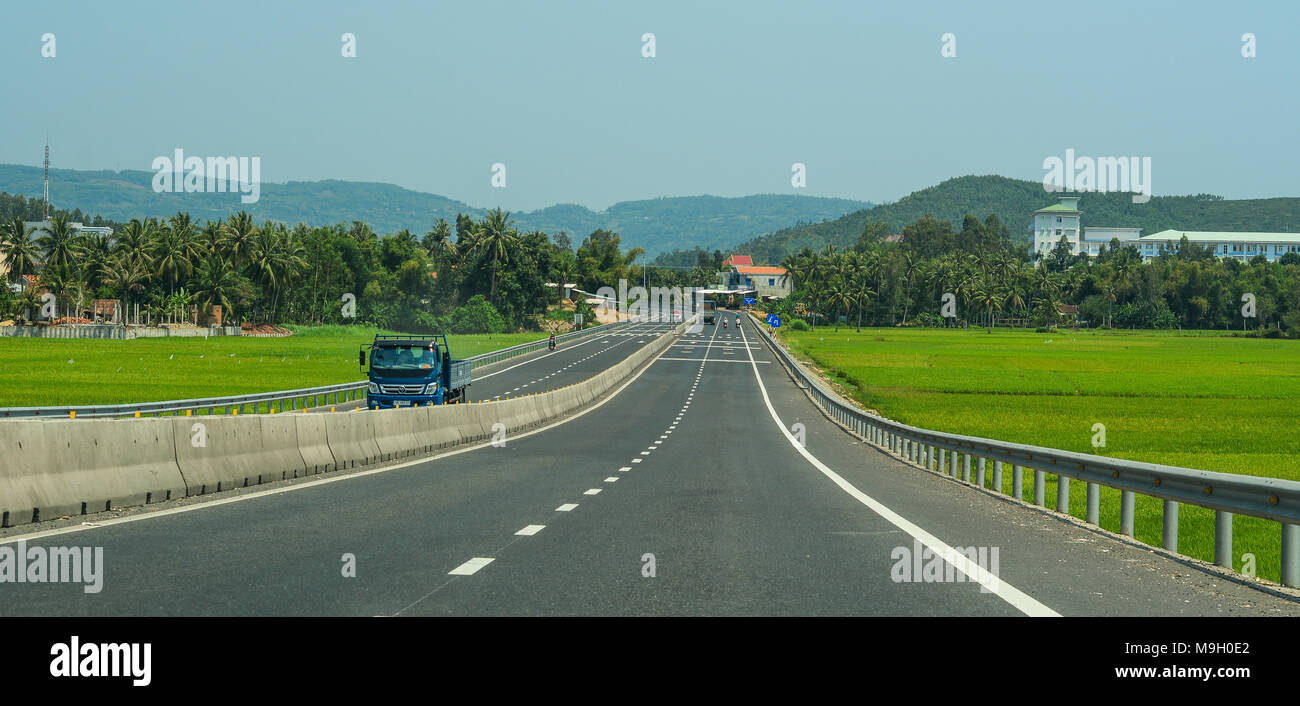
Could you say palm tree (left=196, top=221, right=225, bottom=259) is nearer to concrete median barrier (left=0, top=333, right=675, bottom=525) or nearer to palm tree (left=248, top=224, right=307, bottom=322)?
palm tree (left=248, top=224, right=307, bottom=322)

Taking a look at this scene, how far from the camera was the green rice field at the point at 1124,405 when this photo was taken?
20.6 metres

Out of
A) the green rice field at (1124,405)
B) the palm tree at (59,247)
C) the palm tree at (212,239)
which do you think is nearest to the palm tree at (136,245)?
the palm tree at (59,247)

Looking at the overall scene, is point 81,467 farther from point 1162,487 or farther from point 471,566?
point 1162,487

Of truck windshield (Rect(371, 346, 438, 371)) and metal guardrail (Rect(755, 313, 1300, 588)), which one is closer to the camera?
metal guardrail (Rect(755, 313, 1300, 588))

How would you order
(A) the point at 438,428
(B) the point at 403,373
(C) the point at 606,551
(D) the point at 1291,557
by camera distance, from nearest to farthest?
(D) the point at 1291,557, (C) the point at 606,551, (A) the point at 438,428, (B) the point at 403,373

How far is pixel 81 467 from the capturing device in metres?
13.0

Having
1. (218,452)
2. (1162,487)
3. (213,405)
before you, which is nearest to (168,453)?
(218,452)

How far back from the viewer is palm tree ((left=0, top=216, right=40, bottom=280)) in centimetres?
15400

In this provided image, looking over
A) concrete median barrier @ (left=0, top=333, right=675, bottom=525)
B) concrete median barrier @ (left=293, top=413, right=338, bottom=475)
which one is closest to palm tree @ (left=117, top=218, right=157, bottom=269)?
concrete median barrier @ (left=0, top=333, right=675, bottom=525)

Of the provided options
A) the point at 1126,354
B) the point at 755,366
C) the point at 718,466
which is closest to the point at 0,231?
Answer: the point at 755,366

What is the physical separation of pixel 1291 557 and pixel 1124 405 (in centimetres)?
4617

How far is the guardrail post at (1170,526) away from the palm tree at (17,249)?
166 meters

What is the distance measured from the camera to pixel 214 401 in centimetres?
3438

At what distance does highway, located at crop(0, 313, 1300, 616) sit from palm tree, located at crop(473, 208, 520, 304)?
5704 inches
